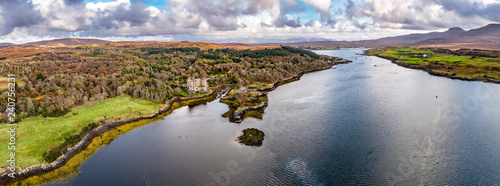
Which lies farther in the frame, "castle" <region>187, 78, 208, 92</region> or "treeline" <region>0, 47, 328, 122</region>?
"castle" <region>187, 78, 208, 92</region>

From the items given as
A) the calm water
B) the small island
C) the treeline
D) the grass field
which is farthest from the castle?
the grass field

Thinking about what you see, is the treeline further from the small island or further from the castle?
the small island

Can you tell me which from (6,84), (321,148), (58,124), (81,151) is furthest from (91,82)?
(321,148)

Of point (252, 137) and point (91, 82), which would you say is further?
point (91, 82)

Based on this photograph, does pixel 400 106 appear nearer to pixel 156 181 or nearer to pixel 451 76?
pixel 156 181

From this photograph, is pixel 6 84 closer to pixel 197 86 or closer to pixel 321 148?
pixel 197 86

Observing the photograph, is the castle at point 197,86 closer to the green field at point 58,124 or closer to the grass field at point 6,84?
the green field at point 58,124
